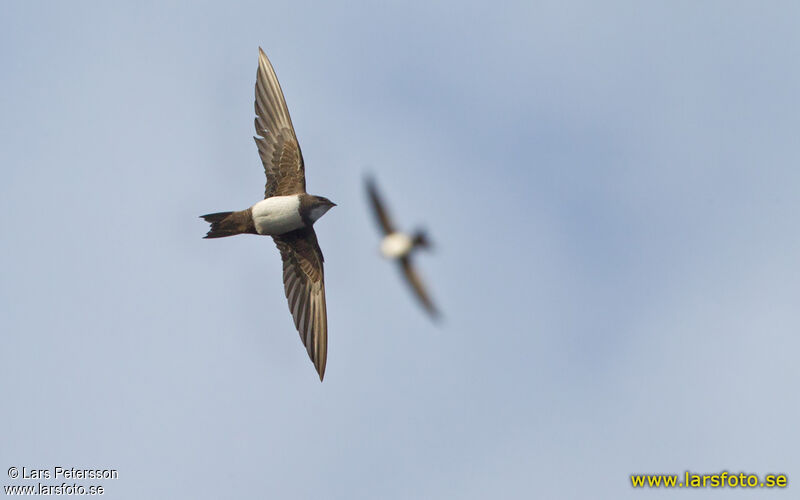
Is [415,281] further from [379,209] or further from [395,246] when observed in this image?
[379,209]

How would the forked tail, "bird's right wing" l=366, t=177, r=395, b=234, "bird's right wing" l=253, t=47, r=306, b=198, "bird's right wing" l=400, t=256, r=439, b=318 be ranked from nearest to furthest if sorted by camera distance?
"bird's right wing" l=366, t=177, r=395, b=234 < "bird's right wing" l=400, t=256, r=439, b=318 < the forked tail < "bird's right wing" l=253, t=47, r=306, b=198

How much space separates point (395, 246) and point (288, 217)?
659cm

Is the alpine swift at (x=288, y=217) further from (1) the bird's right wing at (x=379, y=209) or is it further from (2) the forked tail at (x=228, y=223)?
(1) the bird's right wing at (x=379, y=209)

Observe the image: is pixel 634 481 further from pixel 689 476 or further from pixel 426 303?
pixel 426 303

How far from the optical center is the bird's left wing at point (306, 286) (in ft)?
58.9

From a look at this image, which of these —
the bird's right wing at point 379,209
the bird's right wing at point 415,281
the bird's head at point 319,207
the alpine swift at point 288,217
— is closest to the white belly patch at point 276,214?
the alpine swift at point 288,217

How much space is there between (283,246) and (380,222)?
7.43 m

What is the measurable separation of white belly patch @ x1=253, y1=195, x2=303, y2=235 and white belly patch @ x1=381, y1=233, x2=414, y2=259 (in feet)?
21.4

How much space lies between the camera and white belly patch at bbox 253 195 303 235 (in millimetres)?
17344

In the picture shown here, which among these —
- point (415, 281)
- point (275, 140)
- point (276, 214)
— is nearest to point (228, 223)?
point (276, 214)

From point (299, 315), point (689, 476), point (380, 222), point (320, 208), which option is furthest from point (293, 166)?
point (689, 476)

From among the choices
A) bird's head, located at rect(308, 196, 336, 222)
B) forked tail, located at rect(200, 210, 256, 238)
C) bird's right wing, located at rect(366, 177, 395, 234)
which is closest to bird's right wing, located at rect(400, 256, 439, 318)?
bird's right wing, located at rect(366, 177, 395, 234)

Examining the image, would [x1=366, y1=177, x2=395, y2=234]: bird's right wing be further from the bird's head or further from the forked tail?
the forked tail

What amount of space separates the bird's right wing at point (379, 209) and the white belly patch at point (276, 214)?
6561mm
